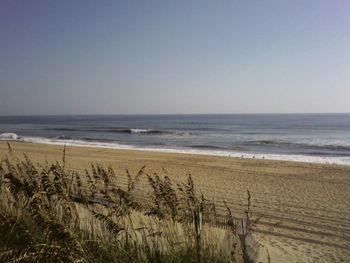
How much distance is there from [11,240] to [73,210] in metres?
0.66

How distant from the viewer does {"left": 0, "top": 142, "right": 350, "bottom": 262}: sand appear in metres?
6.82

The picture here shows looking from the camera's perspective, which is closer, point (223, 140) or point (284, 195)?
point (284, 195)

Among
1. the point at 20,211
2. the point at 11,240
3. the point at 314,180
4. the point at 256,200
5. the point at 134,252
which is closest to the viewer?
the point at 11,240

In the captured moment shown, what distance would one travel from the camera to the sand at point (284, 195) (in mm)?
6820

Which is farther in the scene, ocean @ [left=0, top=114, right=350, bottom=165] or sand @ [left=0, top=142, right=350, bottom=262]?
ocean @ [left=0, top=114, right=350, bottom=165]

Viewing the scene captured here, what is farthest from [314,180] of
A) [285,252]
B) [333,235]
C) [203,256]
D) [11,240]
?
[11,240]

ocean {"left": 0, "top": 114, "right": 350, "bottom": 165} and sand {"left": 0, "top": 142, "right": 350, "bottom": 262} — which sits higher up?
sand {"left": 0, "top": 142, "right": 350, "bottom": 262}

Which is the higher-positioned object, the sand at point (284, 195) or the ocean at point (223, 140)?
the sand at point (284, 195)

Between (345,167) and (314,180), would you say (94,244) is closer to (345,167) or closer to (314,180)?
(314,180)

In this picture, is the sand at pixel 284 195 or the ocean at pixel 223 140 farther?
the ocean at pixel 223 140

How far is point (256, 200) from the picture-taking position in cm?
1064

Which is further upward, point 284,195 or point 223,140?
point 284,195

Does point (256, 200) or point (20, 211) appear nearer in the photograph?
point (20, 211)

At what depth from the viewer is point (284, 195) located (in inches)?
448
